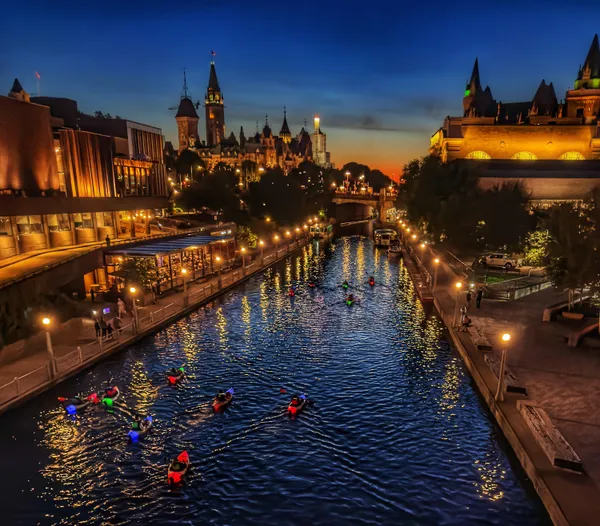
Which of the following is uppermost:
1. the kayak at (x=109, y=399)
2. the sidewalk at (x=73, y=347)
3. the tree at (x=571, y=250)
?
the tree at (x=571, y=250)

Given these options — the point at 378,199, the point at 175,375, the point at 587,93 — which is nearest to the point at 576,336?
the point at 175,375

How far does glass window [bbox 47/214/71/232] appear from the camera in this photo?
44.0 meters

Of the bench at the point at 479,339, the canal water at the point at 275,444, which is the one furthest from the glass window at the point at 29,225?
the bench at the point at 479,339

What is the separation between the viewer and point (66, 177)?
47.6 metres

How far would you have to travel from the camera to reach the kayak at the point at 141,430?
18.6 meters

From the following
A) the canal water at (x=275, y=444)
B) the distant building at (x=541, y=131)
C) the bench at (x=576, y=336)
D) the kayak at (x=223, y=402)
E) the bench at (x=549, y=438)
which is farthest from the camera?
the distant building at (x=541, y=131)

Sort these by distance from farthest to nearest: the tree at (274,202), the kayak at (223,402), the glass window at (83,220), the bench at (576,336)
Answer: the tree at (274,202)
the glass window at (83,220)
the bench at (576,336)
the kayak at (223,402)

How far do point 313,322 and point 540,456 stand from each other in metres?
21.3

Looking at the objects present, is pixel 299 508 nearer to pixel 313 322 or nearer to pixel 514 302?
pixel 313 322

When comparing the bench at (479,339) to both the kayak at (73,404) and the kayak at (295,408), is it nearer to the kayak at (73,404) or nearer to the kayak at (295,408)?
the kayak at (295,408)

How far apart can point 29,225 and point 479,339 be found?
132ft

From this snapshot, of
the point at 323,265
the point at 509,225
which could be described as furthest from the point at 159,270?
the point at 509,225

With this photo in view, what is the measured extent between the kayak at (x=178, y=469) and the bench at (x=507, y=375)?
14161 mm

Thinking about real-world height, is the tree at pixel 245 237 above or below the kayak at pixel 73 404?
above
